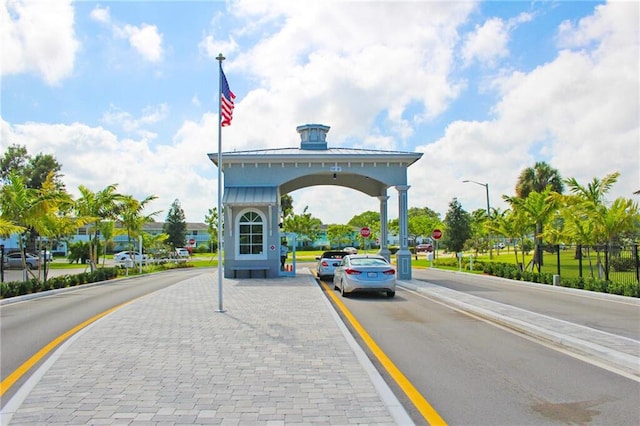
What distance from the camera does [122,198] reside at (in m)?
30.5

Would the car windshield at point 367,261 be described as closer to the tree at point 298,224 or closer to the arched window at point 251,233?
the arched window at point 251,233

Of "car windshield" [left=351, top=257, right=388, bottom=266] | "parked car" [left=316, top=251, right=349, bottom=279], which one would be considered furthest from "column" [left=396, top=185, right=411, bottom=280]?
"car windshield" [left=351, top=257, right=388, bottom=266]

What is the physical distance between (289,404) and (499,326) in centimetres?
694

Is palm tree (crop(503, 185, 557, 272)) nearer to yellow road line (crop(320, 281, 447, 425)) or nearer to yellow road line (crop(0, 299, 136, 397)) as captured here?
yellow road line (crop(320, 281, 447, 425))

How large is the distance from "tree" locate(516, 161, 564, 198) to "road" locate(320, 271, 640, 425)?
3784cm

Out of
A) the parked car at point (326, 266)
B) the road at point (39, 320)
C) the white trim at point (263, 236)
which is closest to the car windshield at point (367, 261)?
the parked car at point (326, 266)

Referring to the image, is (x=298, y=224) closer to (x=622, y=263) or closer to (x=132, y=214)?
(x=132, y=214)

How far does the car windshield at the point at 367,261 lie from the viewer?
1662cm

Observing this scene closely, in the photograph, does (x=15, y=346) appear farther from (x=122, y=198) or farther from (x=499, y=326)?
(x=122, y=198)

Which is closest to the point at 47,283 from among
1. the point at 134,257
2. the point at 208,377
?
the point at 208,377

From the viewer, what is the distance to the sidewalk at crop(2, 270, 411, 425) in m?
5.15

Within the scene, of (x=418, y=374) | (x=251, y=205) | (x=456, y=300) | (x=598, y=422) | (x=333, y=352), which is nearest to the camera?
(x=598, y=422)

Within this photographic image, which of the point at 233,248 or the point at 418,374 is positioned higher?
the point at 233,248

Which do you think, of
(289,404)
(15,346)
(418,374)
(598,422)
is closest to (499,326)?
(418,374)
